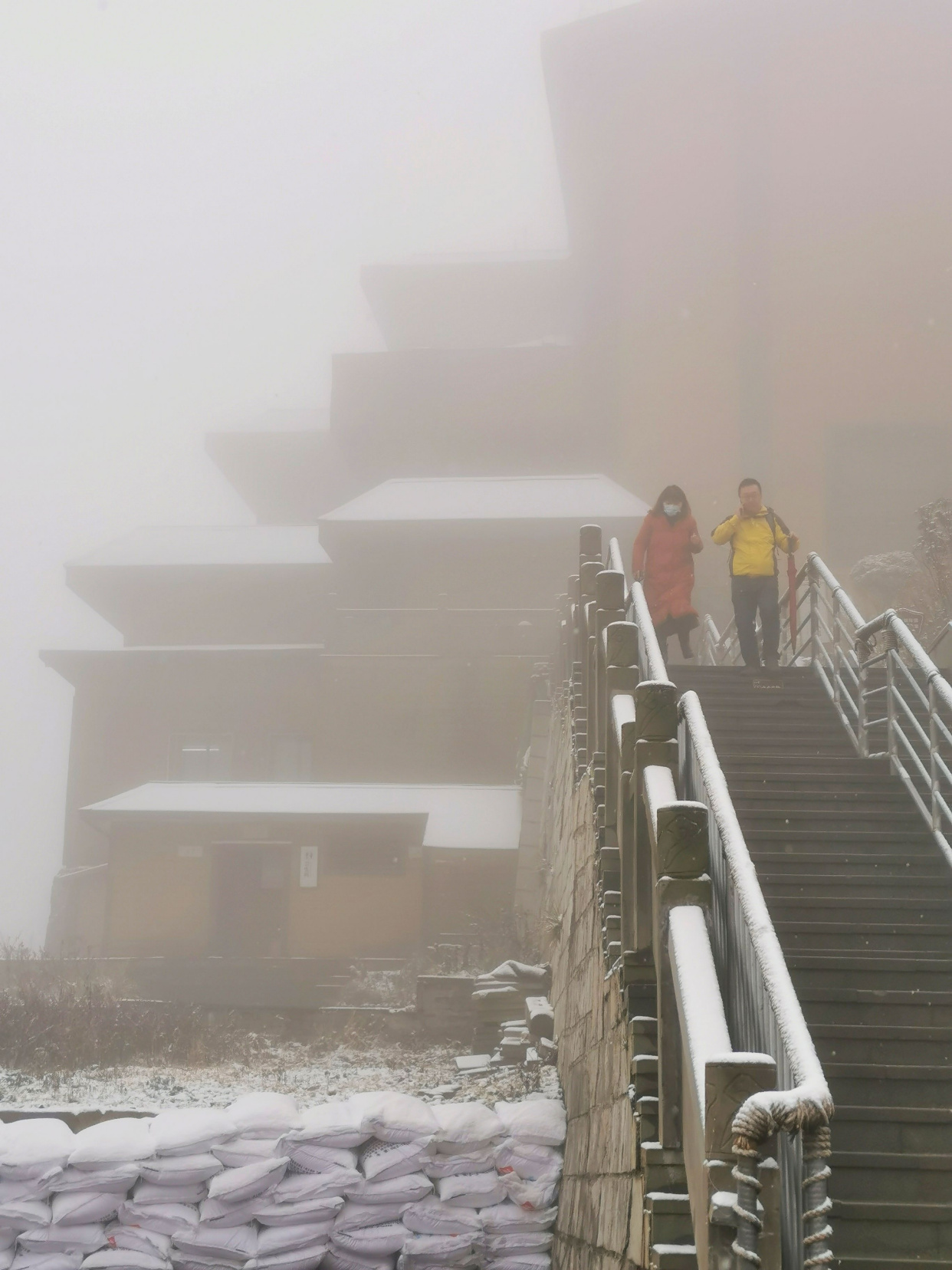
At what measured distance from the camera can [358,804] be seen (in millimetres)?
23234

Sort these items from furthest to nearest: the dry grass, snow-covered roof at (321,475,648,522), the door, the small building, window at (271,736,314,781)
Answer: window at (271,736,314,781) < snow-covered roof at (321,475,648,522) < the door < the small building < the dry grass

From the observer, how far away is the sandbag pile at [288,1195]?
7.43m

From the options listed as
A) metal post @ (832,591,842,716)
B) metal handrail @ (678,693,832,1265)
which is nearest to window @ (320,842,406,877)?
metal post @ (832,591,842,716)

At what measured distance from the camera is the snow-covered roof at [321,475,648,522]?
2723 cm

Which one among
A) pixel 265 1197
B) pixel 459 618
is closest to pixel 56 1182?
pixel 265 1197

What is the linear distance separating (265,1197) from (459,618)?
764 inches

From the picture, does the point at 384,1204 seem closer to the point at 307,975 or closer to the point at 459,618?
the point at 307,975

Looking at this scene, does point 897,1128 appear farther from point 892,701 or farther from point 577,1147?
→ point 892,701

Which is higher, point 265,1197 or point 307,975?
point 307,975

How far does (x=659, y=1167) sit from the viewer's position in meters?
4.37

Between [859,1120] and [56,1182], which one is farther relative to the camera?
[56,1182]

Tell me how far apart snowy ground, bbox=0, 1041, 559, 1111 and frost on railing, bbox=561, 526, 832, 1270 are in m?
3.84

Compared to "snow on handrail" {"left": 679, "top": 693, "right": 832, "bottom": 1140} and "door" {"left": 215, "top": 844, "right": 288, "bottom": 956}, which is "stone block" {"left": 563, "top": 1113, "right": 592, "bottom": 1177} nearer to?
"snow on handrail" {"left": 679, "top": 693, "right": 832, "bottom": 1140}

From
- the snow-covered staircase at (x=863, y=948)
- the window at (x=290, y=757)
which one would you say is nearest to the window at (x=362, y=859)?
the window at (x=290, y=757)
